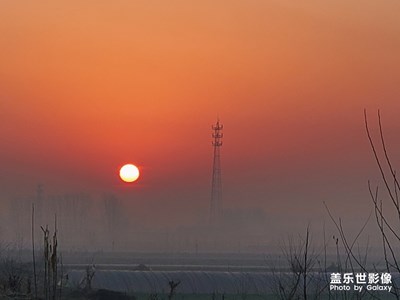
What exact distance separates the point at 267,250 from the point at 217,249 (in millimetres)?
18680

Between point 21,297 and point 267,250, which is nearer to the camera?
point 21,297

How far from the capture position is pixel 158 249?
377 feet

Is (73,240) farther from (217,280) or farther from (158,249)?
(217,280)

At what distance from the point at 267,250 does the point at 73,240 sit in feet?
98.4

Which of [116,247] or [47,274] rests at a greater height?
[47,274]

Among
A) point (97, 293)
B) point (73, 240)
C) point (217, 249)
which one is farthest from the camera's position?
point (73, 240)

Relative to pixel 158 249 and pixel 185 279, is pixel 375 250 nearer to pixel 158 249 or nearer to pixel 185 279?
pixel 158 249

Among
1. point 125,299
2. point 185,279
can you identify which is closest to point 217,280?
point 185,279

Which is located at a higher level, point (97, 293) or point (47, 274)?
point (47, 274)

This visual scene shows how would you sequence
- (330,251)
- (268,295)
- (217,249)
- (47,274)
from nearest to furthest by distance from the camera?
1. (47,274)
2. (268,295)
3. (217,249)
4. (330,251)

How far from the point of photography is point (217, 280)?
38625mm

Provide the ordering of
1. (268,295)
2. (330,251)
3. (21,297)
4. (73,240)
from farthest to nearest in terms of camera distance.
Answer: (330,251)
(73,240)
(268,295)
(21,297)

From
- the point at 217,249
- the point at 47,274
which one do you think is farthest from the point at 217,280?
the point at 217,249

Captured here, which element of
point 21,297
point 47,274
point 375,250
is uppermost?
point 47,274
